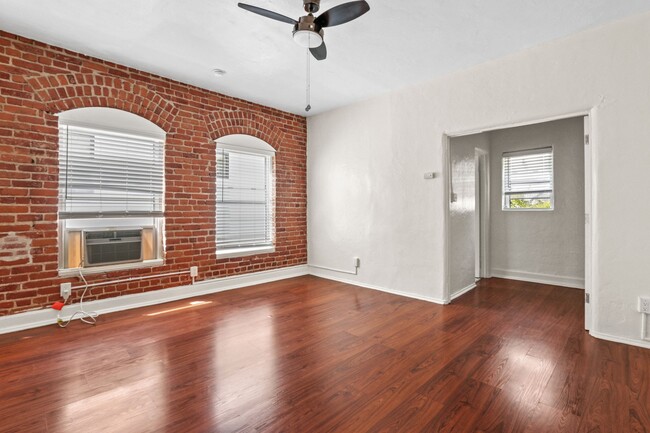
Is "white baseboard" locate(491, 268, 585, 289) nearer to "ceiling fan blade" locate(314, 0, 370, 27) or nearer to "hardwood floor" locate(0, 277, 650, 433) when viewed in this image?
"hardwood floor" locate(0, 277, 650, 433)

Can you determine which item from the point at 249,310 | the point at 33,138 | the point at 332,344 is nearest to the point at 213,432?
the point at 332,344

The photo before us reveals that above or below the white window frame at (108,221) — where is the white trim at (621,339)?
below

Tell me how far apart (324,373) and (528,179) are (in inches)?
183

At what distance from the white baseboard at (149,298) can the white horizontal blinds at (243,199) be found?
0.51m

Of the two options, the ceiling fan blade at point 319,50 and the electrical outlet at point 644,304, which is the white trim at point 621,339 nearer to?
the electrical outlet at point 644,304

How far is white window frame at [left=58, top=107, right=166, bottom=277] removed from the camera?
327 cm

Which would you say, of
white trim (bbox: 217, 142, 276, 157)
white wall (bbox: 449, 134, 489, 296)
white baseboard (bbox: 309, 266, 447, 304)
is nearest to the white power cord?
white trim (bbox: 217, 142, 276, 157)

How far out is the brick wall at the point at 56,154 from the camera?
116 inches

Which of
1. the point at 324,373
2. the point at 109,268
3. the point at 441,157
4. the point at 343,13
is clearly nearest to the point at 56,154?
the point at 109,268

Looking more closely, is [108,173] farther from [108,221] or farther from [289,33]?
[289,33]

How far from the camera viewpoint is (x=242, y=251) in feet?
15.5

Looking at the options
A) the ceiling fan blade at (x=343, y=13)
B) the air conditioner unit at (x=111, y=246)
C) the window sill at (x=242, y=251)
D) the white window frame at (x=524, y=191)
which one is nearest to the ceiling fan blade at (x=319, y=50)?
the ceiling fan blade at (x=343, y=13)

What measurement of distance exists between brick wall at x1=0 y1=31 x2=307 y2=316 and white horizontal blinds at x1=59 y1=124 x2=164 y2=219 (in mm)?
102

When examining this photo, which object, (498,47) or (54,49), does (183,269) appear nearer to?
(54,49)
